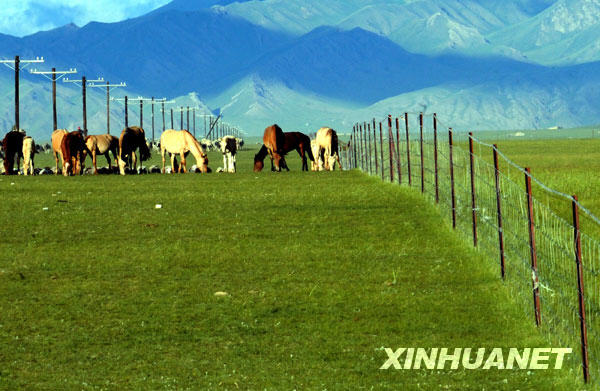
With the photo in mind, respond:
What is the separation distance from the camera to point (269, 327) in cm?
1298

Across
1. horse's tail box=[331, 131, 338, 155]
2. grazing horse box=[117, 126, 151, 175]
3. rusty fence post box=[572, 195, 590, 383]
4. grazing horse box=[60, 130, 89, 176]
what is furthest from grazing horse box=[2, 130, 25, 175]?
rusty fence post box=[572, 195, 590, 383]

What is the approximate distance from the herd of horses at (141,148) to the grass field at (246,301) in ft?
72.4

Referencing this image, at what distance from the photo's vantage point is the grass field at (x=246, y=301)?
10.9 metres

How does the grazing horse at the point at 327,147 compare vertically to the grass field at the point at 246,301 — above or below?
above

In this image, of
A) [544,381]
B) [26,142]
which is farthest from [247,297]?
[26,142]

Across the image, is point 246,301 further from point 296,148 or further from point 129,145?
point 296,148

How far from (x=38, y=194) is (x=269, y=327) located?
20515 millimetres

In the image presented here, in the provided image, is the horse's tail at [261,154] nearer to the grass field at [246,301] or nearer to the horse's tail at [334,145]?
the horse's tail at [334,145]

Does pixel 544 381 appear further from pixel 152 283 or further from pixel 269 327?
pixel 152 283

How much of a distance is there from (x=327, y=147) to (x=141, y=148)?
8.64 meters

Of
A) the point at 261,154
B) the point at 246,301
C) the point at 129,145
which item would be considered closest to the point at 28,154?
the point at 129,145

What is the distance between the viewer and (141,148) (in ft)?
178

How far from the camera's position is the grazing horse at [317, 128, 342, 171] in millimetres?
55094

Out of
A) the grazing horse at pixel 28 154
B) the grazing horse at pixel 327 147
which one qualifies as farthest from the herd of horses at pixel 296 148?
the grazing horse at pixel 28 154
